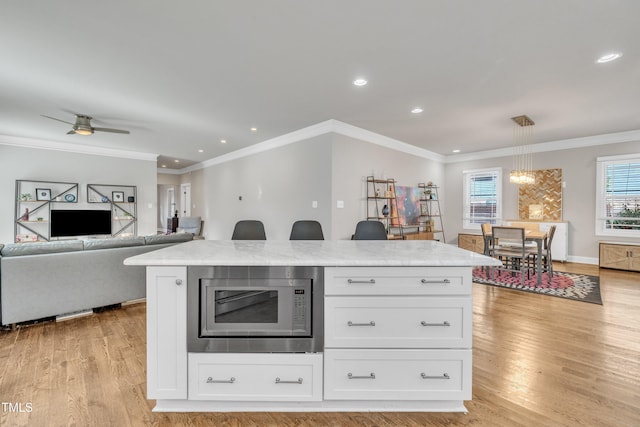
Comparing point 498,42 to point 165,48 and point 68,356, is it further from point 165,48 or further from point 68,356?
point 68,356

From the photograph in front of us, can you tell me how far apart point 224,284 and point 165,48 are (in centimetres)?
230

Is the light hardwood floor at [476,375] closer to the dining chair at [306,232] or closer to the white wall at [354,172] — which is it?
the dining chair at [306,232]

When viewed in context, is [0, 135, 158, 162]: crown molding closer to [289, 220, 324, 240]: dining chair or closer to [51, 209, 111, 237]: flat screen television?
[51, 209, 111, 237]: flat screen television

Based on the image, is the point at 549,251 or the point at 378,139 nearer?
the point at 549,251

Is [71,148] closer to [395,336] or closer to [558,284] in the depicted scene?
[395,336]

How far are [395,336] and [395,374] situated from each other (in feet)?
0.71

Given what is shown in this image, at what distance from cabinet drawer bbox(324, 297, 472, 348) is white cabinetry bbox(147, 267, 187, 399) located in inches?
32.4

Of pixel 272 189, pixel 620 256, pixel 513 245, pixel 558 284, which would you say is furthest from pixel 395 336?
pixel 620 256

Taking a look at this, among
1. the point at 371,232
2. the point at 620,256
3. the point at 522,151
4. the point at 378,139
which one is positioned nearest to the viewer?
the point at 371,232

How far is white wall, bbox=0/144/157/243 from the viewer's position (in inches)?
222

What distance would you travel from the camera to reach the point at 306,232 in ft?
9.69

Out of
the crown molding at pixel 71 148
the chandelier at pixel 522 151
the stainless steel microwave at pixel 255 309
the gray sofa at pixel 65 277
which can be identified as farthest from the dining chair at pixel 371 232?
the crown molding at pixel 71 148

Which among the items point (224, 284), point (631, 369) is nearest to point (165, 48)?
point (224, 284)

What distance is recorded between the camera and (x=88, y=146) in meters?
6.46
